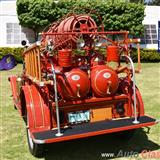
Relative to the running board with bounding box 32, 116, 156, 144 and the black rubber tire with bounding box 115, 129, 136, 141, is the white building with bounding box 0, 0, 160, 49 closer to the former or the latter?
the black rubber tire with bounding box 115, 129, 136, 141

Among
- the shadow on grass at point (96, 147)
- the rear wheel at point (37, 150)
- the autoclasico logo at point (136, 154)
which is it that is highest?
the rear wheel at point (37, 150)

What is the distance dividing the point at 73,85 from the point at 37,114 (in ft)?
2.37

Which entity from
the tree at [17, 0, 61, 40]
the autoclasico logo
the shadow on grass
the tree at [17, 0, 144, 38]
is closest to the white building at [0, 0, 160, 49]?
the tree at [17, 0, 144, 38]

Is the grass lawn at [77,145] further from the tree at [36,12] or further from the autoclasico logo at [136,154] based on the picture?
the tree at [36,12]

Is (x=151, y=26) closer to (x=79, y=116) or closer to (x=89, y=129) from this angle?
(x=79, y=116)

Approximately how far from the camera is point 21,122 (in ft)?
25.9

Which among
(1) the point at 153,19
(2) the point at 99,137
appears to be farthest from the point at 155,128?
(1) the point at 153,19

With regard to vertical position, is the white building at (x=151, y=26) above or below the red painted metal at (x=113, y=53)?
above

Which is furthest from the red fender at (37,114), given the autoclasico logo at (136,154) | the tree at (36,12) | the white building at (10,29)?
the white building at (10,29)

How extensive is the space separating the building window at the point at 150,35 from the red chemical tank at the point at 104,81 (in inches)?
840

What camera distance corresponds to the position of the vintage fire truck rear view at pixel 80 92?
5.41 metres

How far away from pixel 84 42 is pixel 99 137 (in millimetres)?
1807

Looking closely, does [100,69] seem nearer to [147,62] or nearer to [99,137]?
[99,137]

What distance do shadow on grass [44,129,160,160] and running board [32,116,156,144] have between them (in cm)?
58
